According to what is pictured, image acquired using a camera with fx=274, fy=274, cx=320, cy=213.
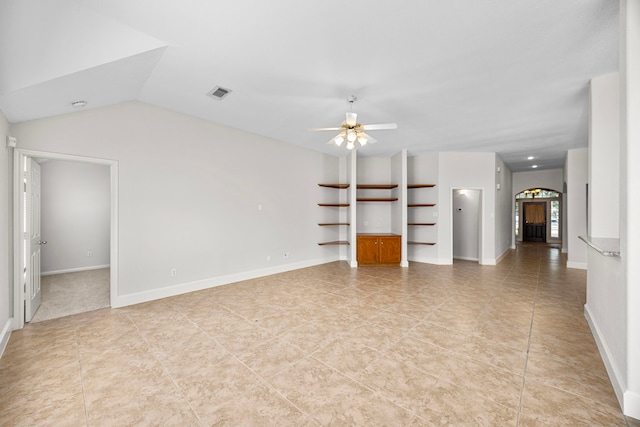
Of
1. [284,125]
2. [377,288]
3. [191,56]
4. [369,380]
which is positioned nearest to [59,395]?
[369,380]

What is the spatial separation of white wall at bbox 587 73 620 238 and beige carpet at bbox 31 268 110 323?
20.5ft

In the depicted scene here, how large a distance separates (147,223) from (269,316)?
2282 millimetres

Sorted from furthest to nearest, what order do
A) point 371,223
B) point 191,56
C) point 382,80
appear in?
point 371,223 < point 382,80 < point 191,56

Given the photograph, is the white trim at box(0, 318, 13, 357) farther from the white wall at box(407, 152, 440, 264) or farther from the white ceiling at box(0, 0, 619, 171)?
the white wall at box(407, 152, 440, 264)

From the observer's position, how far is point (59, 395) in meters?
1.98

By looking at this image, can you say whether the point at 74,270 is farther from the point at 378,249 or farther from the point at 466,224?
the point at 466,224

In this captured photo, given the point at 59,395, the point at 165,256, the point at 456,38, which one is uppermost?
the point at 456,38

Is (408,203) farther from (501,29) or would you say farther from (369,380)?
(369,380)

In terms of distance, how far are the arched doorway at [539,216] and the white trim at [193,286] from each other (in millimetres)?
10018

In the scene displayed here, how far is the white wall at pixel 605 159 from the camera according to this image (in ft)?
9.75

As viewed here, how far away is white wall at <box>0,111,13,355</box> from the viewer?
2.75 meters

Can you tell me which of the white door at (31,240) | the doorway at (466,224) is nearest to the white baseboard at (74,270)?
the white door at (31,240)

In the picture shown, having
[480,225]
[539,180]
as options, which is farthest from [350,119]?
[539,180]

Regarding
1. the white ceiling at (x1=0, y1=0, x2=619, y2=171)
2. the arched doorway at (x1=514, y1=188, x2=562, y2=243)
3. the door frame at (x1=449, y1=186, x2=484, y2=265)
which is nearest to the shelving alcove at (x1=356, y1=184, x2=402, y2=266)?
the door frame at (x1=449, y1=186, x2=484, y2=265)
